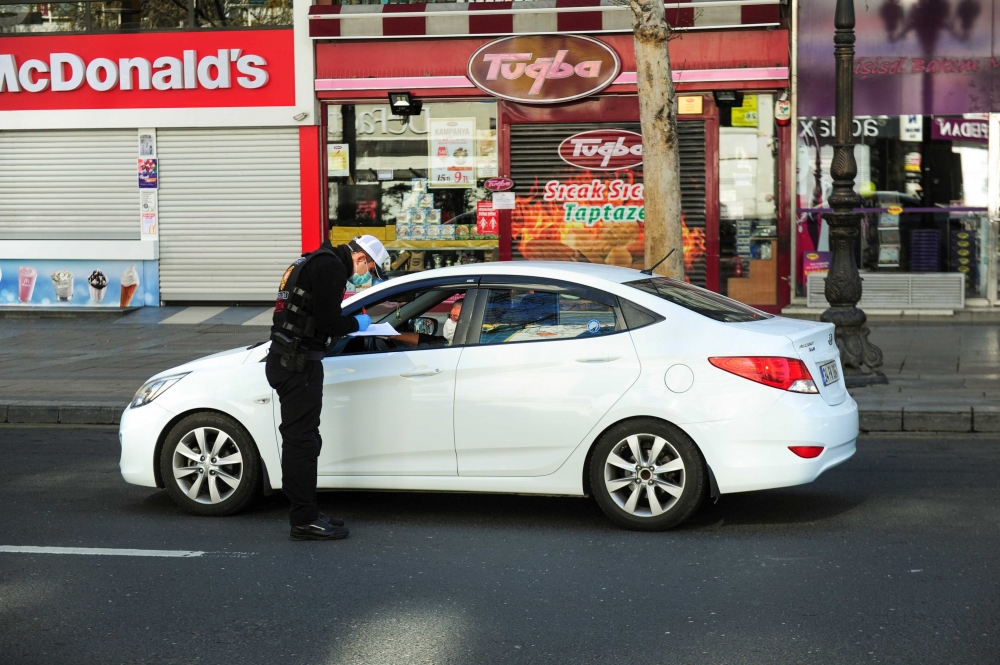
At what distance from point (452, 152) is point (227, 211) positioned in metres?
3.50

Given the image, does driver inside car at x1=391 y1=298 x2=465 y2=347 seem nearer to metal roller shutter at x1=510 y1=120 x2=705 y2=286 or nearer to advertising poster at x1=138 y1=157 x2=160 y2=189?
metal roller shutter at x1=510 y1=120 x2=705 y2=286

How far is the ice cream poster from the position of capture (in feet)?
60.3

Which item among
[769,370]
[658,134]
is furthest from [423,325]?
[658,134]

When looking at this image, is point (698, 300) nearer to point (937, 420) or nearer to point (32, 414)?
point (937, 420)

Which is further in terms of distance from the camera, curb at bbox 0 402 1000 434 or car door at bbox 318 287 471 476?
curb at bbox 0 402 1000 434

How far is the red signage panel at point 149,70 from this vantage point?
1772 cm

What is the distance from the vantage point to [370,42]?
17.5m

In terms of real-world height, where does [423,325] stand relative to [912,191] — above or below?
below

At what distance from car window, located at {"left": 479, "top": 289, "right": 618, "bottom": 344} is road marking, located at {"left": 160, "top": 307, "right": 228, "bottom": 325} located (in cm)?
1128

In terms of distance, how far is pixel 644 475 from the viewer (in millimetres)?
6363

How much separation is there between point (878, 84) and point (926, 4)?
3.96 ft

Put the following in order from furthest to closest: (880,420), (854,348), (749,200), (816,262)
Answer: (749,200) < (816,262) < (854,348) < (880,420)

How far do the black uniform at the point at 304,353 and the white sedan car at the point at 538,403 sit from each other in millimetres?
388

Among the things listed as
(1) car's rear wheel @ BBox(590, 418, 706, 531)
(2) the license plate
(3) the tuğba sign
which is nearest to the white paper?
(1) car's rear wheel @ BBox(590, 418, 706, 531)
